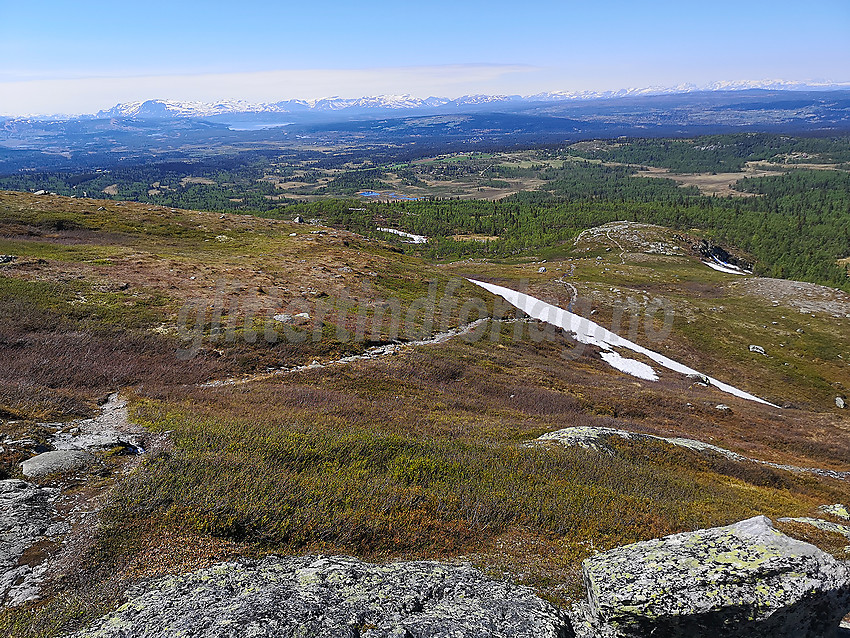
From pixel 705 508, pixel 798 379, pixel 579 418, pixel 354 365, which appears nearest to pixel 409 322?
pixel 354 365

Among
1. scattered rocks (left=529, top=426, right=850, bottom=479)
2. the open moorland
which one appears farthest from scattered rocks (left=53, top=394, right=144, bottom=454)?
scattered rocks (left=529, top=426, right=850, bottom=479)

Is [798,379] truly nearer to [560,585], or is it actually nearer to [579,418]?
[579,418]

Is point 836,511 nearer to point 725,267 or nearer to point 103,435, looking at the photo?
point 103,435

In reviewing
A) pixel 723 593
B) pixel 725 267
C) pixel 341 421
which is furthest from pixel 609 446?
pixel 725 267

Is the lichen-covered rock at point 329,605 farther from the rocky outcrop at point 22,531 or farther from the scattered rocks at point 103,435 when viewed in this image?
the scattered rocks at point 103,435

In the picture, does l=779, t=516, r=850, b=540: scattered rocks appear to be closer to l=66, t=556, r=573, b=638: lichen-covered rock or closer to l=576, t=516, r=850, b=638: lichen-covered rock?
l=576, t=516, r=850, b=638: lichen-covered rock

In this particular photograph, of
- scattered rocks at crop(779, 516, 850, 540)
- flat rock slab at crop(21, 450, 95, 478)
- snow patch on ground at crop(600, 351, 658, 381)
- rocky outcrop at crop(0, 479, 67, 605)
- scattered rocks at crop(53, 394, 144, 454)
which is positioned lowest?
snow patch on ground at crop(600, 351, 658, 381)

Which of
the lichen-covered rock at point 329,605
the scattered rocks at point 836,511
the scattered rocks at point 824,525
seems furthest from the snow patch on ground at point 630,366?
the lichen-covered rock at point 329,605
